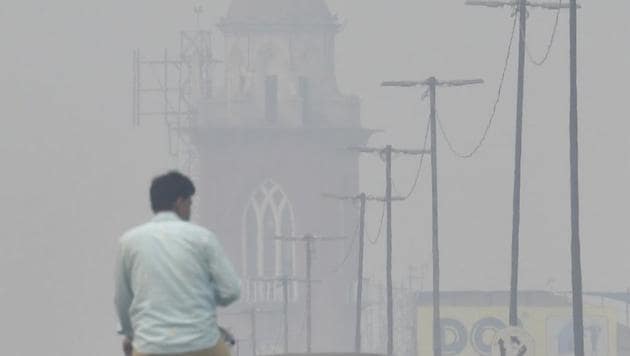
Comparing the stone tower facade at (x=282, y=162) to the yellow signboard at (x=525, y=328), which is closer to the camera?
the yellow signboard at (x=525, y=328)

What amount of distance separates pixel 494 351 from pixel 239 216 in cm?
10670

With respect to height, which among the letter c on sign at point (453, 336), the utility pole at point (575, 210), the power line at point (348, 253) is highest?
the utility pole at point (575, 210)

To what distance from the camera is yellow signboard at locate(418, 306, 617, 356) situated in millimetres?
139000

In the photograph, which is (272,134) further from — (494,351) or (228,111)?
(494,351)

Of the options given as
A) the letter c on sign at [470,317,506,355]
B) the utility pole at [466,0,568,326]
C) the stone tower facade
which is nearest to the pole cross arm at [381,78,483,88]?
the utility pole at [466,0,568,326]

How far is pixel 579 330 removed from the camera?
53656 millimetres

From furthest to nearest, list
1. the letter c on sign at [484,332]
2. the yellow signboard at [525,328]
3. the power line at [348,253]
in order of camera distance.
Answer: the power line at [348,253] → the yellow signboard at [525,328] → the letter c on sign at [484,332]

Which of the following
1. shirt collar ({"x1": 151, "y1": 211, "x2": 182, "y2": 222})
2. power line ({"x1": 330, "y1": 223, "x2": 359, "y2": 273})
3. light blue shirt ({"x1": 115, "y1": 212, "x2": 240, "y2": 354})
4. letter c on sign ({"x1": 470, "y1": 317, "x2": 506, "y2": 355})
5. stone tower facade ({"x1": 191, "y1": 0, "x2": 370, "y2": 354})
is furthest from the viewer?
power line ({"x1": 330, "y1": 223, "x2": 359, "y2": 273})

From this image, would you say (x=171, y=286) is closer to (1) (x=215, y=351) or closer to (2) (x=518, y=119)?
(1) (x=215, y=351)

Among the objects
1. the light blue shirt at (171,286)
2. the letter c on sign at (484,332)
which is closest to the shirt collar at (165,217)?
the light blue shirt at (171,286)

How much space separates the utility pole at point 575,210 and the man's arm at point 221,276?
37270 mm

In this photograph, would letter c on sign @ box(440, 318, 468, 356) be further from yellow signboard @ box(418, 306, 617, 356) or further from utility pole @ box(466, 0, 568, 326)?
utility pole @ box(466, 0, 568, 326)

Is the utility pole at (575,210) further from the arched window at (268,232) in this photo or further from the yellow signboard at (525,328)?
the arched window at (268,232)

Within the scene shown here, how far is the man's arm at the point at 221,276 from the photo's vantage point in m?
15.7
